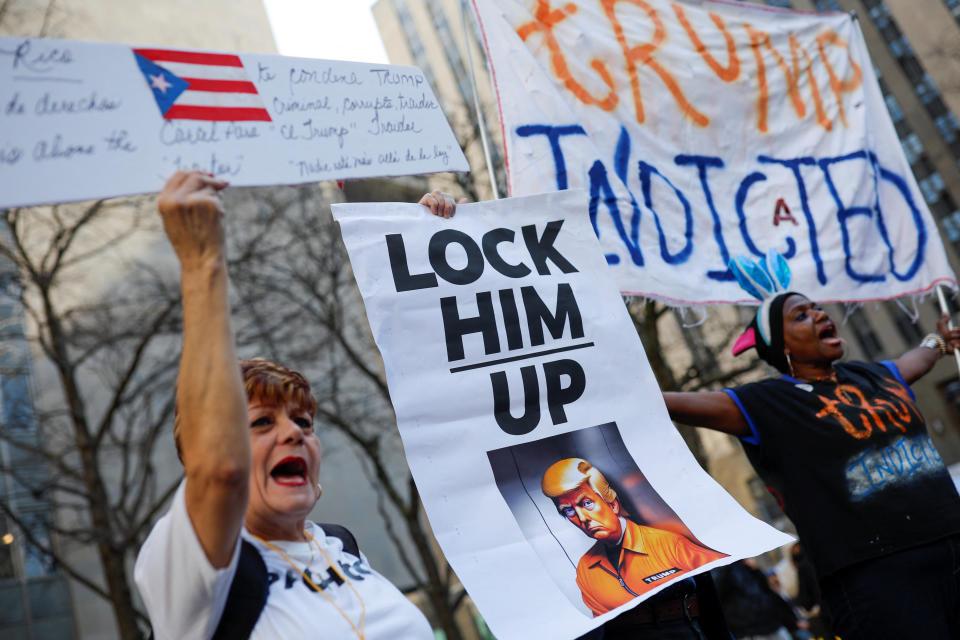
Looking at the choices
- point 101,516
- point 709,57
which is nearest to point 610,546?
point 709,57

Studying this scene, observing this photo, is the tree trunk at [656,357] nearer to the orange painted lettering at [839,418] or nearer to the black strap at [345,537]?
the orange painted lettering at [839,418]

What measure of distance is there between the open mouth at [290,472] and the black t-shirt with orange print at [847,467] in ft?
5.68

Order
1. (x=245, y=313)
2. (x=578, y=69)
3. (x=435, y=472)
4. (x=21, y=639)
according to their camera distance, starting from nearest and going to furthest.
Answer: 1. (x=435, y=472)
2. (x=578, y=69)
3. (x=245, y=313)
4. (x=21, y=639)

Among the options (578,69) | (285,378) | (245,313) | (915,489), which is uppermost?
(245,313)

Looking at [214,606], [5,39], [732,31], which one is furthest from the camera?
[732,31]

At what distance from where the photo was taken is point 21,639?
606 inches

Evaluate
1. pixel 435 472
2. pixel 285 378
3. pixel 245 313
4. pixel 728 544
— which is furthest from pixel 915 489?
pixel 245 313

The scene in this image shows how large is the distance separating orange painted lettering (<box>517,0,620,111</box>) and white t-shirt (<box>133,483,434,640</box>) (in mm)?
2621

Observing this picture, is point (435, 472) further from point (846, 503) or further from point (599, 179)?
point (599, 179)

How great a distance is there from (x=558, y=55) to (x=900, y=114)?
36687mm

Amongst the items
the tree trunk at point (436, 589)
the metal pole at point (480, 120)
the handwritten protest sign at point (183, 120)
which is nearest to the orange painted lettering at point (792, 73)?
the metal pole at point (480, 120)

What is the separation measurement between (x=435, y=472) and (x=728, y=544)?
845mm

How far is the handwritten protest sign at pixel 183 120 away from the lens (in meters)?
1.70

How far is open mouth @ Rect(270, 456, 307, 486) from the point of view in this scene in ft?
5.85
